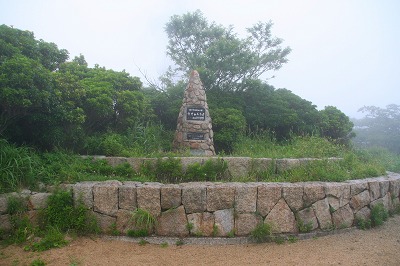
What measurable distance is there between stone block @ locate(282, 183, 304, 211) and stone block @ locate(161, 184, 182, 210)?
1.83 m

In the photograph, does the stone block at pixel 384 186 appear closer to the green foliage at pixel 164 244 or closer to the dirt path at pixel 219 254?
the dirt path at pixel 219 254

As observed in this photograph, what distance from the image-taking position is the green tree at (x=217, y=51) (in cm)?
1083

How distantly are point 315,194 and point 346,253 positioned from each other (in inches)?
42.9

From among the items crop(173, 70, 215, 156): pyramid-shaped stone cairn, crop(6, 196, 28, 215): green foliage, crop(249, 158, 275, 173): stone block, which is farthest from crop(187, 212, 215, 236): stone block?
crop(173, 70, 215, 156): pyramid-shaped stone cairn

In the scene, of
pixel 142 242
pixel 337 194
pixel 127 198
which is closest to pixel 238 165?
pixel 337 194

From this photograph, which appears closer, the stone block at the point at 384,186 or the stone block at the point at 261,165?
the stone block at the point at 384,186

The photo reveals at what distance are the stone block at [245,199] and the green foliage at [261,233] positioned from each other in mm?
312

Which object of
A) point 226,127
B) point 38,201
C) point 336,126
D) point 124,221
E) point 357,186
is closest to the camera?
point 38,201

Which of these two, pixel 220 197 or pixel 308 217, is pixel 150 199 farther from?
pixel 308 217

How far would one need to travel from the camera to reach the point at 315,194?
536 centimetres

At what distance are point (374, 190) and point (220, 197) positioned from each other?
3.36 metres

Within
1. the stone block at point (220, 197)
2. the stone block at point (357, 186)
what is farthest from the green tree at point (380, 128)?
the stone block at point (220, 197)

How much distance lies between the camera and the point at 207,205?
5.02 meters

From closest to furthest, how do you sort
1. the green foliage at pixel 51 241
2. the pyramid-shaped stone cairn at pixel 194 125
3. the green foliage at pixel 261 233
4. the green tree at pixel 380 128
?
the green foliage at pixel 51 241 < the green foliage at pixel 261 233 < the pyramid-shaped stone cairn at pixel 194 125 < the green tree at pixel 380 128
